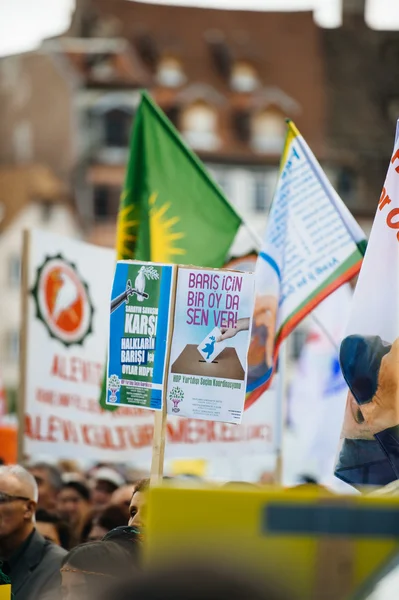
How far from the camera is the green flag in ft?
29.3

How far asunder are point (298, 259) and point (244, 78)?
5264 centimetres

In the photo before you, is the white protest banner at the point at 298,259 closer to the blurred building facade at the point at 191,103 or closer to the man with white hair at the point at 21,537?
the man with white hair at the point at 21,537

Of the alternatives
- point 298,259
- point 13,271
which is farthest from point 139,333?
point 13,271

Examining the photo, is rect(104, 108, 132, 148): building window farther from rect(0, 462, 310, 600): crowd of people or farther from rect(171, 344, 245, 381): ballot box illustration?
rect(171, 344, 245, 381): ballot box illustration

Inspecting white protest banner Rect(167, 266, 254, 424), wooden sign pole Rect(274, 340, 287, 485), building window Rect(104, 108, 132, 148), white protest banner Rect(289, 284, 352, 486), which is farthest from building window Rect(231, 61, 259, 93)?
white protest banner Rect(167, 266, 254, 424)

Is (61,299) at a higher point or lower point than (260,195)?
higher

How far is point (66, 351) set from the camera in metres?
10.3

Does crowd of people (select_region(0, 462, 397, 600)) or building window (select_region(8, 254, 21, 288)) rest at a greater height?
crowd of people (select_region(0, 462, 397, 600))

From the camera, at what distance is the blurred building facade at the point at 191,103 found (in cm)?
A: 5703

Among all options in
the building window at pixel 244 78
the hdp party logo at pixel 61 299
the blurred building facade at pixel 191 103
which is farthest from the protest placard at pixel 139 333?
the building window at pixel 244 78

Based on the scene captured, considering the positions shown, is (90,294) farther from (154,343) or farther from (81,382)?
(154,343)

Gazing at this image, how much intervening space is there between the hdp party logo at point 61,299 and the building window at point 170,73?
162 feet

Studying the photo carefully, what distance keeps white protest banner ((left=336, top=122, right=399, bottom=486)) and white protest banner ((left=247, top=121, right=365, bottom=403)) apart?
5.37 feet

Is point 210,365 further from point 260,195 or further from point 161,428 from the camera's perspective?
point 260,195
